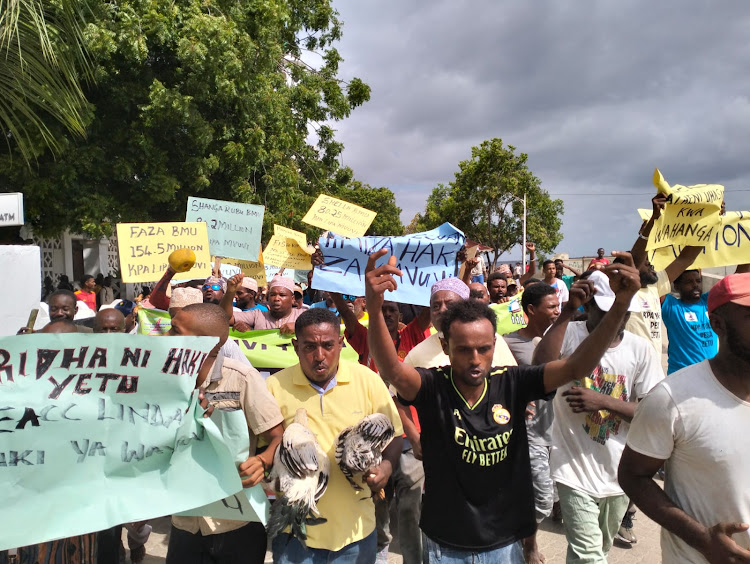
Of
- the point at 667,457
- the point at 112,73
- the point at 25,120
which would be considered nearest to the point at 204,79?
the point at 112,73

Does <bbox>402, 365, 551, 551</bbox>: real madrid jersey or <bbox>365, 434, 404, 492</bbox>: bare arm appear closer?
<bbox>402, 365, 551, 551</bbox>: real madrid jersey

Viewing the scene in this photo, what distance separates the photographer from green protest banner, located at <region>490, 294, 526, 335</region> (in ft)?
18.4

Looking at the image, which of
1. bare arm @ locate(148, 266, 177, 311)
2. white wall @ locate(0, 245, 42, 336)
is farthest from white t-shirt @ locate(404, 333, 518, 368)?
white wall @ locate(0, 245, 42, 336)

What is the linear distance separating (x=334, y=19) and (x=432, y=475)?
18.0 meters

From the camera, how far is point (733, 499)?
189cm

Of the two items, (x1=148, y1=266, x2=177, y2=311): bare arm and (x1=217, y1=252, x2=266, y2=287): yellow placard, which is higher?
(x1=217, y1=252, x2=266, y2=287): yellow placard

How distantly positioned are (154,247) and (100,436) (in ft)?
12.0

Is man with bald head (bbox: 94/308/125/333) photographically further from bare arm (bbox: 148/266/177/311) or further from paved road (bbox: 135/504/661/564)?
paved road (bbox: 135/504/661/564)

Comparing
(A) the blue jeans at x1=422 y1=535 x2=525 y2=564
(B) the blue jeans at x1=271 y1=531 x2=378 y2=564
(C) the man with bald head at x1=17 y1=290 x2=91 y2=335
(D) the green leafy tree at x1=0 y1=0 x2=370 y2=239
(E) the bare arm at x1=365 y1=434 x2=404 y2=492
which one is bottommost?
(B) the blue jeans at x1=271 y1=531 x2=378 y2=564

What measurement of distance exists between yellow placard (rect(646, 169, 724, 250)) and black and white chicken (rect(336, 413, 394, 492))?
185 centimetres

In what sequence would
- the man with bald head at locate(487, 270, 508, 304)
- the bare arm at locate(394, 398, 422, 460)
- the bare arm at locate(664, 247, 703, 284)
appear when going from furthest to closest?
the man with bald head at locate(487, 270, 508, 304) → the bare arm at locate(664, 247, 703, 284) → the bare arm at locate(394, 398, 422, 460)

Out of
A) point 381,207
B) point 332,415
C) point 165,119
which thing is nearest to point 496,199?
point 381,207

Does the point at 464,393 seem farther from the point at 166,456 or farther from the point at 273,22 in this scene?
the point at 273,22

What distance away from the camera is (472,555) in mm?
2363
